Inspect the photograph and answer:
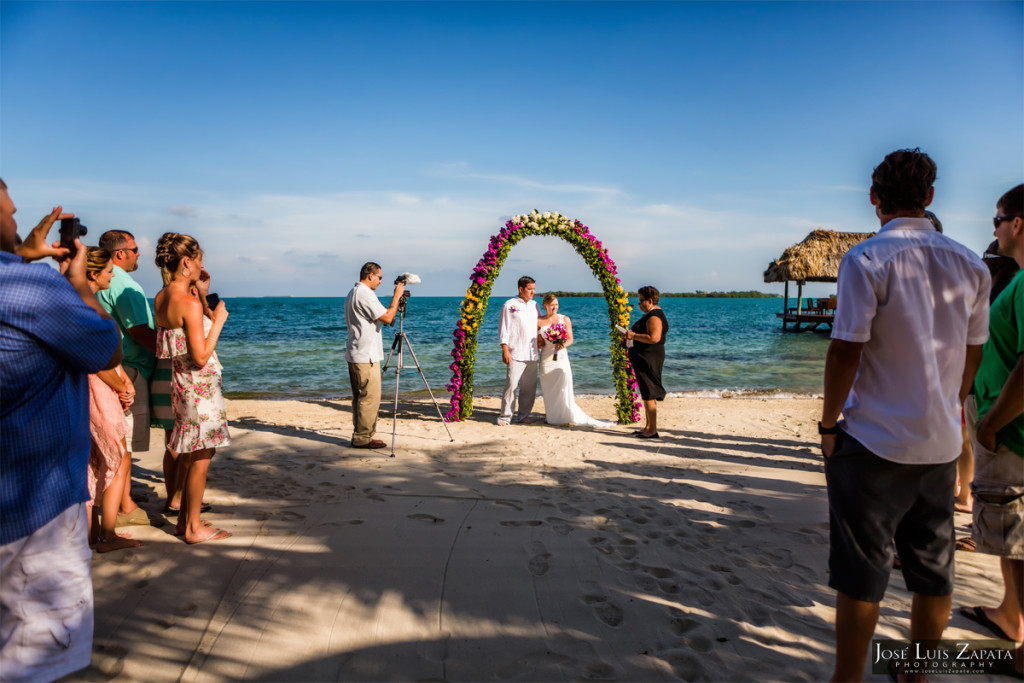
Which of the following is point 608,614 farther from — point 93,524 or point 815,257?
point 815,257

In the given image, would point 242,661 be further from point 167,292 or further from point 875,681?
point 875,681

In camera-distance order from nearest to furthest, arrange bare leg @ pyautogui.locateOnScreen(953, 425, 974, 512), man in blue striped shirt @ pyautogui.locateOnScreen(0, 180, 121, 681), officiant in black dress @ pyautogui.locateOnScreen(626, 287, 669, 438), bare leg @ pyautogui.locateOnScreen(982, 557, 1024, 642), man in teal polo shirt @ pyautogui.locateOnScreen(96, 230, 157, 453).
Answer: man in blue striped shirt @ pyautogui.locateOnScreen(0, 180, 121, 681)
bare leg @ pyautogui.locateOnScreen(982, 557, 1024, 642)
man in teal polo shirt @ pyautogui.locateOnScreen(96, 230, 157, 453)
bare leg @ pyautogui.locateOnScreen(953, 425, 974, 512)
officiant in black dress @ pyautogui.locateOnScreen(626, 287, 669, 438)

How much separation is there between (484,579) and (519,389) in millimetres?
5896

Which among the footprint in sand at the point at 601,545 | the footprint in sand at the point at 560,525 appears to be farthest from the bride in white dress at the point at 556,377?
the footprint in sand at the point at 601,545

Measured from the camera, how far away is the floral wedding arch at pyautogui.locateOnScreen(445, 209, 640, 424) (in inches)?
356

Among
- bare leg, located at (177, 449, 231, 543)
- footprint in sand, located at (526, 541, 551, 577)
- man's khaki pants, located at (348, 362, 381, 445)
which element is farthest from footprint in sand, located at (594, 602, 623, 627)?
man's khaki pants, located at (348, 362, 381, 445)

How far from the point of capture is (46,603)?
1.90 meters

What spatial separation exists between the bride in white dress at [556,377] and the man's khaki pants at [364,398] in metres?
2.90

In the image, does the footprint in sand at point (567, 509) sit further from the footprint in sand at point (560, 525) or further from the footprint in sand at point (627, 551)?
the footprint in sand at point (627, 551)

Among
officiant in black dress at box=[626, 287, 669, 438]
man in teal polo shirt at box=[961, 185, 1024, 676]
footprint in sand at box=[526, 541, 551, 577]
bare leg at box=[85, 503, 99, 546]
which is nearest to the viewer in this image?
man in teal polo shirt at box=[961, 185, 1024, 676]

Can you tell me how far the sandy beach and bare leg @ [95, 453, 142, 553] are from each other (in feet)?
0.34

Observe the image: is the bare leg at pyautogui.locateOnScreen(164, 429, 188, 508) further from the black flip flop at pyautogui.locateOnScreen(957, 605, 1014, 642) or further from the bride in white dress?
the bride in white dress

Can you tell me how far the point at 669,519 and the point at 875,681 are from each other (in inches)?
76.5

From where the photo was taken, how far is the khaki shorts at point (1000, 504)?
8.91 feet
